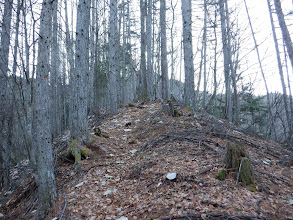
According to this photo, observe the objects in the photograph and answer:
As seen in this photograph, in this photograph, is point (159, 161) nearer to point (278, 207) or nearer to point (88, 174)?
point (88, 174)

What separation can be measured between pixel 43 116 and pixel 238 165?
133 inches

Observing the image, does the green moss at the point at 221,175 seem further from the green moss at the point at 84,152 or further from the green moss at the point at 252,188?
the green moss at the point at 84,152

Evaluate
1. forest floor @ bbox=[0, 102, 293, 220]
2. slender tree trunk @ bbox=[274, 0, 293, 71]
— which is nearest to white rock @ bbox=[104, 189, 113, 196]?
forest floor @ bbox=[0, 102, 293, 220]

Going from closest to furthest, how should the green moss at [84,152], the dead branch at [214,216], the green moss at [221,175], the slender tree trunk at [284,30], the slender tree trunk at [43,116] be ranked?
the dead branch at [214,216]
the slender tree trunk at [43,116]
the green moss at [221,175]
the green moss at [84,152]
the slender tree trunk at [284,30]

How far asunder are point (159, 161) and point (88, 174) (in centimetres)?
154

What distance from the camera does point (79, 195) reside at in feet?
11.7

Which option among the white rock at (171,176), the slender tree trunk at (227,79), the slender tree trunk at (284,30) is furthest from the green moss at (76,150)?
the slender tree trunk at (227,79)

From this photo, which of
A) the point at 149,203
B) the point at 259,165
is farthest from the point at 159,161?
the point at 259,165

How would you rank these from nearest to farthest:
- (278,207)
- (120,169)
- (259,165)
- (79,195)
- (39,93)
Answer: (278,207) < (39,93) < (79,195) < (259,165) < (120,169)

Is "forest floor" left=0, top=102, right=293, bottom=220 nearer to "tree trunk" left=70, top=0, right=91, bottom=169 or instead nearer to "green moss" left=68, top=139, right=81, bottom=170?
"green moss" left=68, top=139, right=81, bottom=170

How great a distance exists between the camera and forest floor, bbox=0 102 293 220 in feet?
8.84

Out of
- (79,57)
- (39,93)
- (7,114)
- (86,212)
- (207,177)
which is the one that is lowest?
(86,212)

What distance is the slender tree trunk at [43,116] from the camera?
3.26 m

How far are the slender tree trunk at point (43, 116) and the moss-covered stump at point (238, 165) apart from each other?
9.55ft
